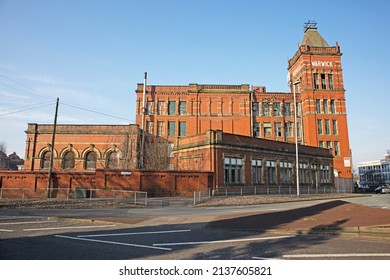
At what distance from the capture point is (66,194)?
2633cm

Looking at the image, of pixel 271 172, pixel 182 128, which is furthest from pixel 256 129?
pixel 271 172

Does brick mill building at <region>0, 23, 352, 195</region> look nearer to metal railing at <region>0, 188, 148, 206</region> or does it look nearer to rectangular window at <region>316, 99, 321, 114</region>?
rectangular window at <region>316, 99, 321, 114</region>

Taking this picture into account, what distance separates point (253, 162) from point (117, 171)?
55.1 ft

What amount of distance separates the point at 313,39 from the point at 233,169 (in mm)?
42878

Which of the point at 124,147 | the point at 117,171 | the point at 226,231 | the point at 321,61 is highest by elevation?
the point at 321,61

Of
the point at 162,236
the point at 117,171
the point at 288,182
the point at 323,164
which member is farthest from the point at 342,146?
the point at 162,236

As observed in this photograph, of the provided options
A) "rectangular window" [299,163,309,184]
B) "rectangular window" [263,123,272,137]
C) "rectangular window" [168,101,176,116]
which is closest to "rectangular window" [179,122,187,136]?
"rectangular window" [168,101,176,116]

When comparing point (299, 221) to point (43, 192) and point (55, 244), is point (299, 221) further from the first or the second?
point (43, 192)

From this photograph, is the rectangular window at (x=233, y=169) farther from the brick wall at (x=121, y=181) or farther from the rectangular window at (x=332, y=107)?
the rectangular window at (x=332, y=107)

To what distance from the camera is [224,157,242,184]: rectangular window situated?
32.0 m

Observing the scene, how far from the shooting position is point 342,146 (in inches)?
2116

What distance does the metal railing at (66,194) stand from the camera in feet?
81.9

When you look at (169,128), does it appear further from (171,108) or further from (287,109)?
(287,109)

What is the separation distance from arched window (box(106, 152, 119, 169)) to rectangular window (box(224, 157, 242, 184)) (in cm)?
1833
